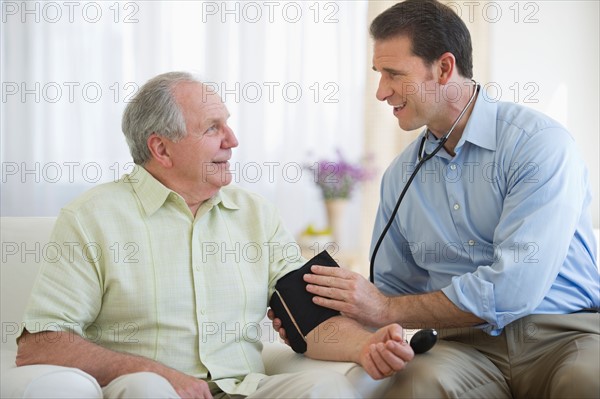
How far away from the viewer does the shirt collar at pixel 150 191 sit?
6.14 feet

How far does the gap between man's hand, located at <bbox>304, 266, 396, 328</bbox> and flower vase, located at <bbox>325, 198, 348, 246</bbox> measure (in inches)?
68.4

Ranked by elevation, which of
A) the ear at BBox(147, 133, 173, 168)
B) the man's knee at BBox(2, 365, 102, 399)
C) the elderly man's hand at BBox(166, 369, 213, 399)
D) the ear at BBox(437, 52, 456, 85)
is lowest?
the elderly man's hand at BBox(166, 369, 213, 399)

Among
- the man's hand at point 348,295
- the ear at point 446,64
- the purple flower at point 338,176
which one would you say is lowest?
the man's hand at point 348,295

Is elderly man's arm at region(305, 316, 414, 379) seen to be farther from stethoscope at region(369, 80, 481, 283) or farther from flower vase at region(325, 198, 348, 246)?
flower vase at region(325, 198, 348, 246)

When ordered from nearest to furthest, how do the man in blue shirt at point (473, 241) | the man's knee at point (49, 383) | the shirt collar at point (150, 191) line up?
1. the man's knee at point (49, 383)
2. the man in blue shirt at point (473, 241)
3. the shirt collar at point (150, 191)

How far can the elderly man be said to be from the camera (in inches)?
65.6

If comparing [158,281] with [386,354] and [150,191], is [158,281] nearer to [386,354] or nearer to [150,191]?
[150,191]

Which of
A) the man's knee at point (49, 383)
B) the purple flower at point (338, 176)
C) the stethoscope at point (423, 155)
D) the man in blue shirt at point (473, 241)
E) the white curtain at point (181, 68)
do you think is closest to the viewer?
the man's knee at point (49, 383)

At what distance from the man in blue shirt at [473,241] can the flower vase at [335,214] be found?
1459 millimetres

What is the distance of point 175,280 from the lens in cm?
182

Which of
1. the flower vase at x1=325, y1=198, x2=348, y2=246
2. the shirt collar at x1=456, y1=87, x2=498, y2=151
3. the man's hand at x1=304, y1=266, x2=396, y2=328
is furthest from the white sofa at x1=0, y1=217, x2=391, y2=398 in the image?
the flower vase at x1=325, y1=198, x2=348, y2=246

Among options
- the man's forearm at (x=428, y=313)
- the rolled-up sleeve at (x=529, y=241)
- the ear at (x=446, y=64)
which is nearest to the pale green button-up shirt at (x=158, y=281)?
the man's forearm at (x=428, y=313)

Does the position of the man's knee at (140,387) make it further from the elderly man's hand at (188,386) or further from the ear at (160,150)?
the ear at (160,150)

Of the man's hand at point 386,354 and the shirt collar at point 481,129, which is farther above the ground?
the shirt collar at point 481,129
